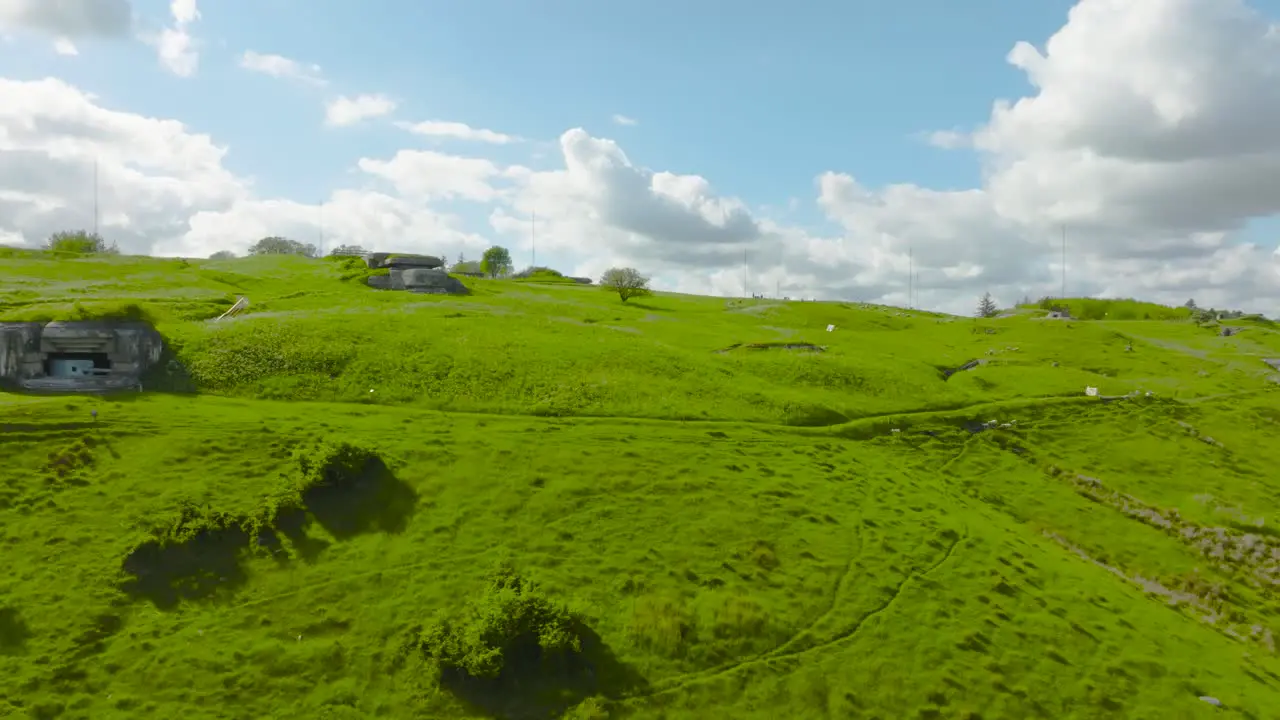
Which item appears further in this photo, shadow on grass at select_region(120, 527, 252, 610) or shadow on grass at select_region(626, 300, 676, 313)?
shadow on grass at select_region(626, 300, 676, 313)

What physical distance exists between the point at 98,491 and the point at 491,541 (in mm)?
18208

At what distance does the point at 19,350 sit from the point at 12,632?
82.4 feet

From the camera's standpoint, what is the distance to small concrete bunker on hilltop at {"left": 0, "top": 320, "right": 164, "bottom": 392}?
39.8 meters

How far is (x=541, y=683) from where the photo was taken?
24.2 meters

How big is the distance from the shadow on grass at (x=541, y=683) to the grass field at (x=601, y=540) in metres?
0.09

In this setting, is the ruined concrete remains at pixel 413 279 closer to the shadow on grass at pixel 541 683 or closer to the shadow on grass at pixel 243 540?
the shadow on grass at pixel 243 540

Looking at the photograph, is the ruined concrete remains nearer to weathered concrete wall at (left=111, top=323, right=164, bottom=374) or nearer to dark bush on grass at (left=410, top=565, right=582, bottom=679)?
weathered concrete wall at (left=111, top=323, right=164, bottom=374)

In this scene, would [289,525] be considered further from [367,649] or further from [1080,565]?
[1080,565]

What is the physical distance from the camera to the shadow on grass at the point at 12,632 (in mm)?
23094

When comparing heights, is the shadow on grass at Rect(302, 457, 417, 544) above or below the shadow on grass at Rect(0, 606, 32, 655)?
above

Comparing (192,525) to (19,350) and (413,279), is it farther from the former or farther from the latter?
(413,279)

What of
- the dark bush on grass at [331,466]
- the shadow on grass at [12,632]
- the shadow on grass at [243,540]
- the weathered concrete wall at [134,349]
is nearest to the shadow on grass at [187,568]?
the shadow on grass at [243,540]

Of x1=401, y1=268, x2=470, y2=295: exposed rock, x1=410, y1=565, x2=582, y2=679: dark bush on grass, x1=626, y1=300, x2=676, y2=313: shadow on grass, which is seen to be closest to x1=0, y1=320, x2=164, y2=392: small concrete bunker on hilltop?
x1=410, y1=565, x2=582, y2=679: dark bush on grass

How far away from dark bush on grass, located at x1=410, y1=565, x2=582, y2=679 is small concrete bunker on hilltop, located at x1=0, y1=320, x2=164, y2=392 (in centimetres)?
3071
